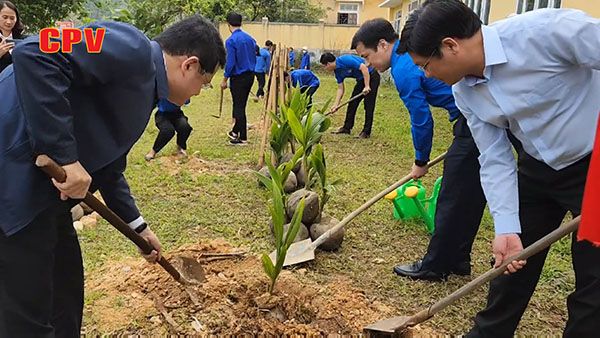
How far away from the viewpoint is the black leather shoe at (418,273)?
122 inches

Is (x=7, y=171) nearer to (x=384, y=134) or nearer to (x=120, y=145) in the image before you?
(x=120, y=145)

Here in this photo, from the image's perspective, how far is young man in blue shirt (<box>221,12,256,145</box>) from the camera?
20.8 ft

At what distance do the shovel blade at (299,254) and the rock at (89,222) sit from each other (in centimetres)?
143

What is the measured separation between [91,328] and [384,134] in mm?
5949

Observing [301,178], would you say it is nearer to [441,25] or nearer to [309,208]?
[309,208]

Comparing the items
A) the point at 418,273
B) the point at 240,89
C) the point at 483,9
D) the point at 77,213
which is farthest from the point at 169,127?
the point at 483,9

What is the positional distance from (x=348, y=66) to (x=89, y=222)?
15.4ft

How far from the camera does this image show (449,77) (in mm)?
1860

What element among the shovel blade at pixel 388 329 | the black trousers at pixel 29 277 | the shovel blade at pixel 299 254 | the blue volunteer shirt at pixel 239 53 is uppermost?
the black trousers at pixel 29 277

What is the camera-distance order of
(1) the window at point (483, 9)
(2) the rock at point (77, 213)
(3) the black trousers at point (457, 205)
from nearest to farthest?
(3) the black trousers at point (457, 205) → (2) the rock at point (77, 213) → (1) the window at point (483, 9)

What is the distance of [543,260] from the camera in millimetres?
2111

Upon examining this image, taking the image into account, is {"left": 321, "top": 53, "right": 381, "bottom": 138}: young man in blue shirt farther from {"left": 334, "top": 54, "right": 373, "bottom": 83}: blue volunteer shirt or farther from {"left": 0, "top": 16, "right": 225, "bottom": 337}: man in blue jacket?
{"left": 0, "top": 16, "right": 225, "bottom": 337}: man in blue jacket

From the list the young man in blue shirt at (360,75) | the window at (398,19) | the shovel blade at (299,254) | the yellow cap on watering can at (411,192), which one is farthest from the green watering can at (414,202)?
the window at (398,19)

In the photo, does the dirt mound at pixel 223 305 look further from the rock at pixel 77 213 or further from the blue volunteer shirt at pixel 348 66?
the blue volunteer shirt at pixel 348 66
